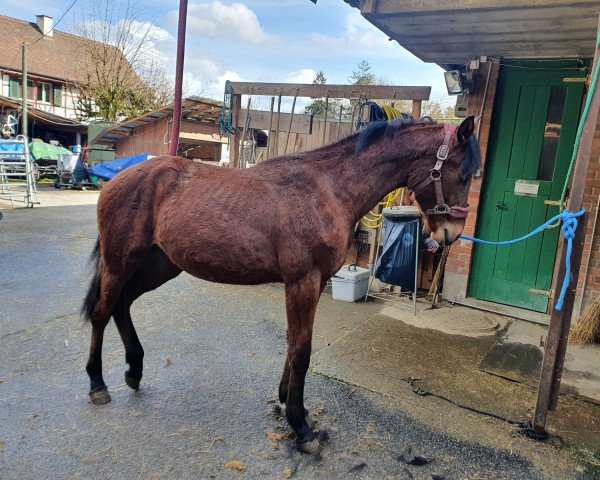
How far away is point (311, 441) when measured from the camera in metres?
2.26

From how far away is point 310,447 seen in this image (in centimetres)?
223

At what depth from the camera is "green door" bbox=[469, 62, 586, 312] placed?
4270 millimetres

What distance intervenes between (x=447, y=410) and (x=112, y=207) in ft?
8.19

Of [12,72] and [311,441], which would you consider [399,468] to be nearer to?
[311,441]

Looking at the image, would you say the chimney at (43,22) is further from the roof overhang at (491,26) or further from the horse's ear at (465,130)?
the horse's ear at (465,130)

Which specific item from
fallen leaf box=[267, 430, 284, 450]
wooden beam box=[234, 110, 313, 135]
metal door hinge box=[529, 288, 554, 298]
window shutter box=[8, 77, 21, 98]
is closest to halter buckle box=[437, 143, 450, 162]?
fallen leaf box=[267, 430, 284, 450]

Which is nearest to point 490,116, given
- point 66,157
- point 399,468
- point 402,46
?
point 402,46

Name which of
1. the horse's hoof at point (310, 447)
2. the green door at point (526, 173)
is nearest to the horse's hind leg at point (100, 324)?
the horse's hoof at point (310, 447)

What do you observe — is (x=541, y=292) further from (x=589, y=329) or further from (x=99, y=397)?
(x=99, y=397)

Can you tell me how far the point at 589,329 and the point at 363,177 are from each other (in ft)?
9.54

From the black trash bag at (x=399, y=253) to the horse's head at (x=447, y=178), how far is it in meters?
2.12

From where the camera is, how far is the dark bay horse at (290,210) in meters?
2.26

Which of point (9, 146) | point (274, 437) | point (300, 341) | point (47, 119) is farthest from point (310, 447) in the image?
point (47, 119)

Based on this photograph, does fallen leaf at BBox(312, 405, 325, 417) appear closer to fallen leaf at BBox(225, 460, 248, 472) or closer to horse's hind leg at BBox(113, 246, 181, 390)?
fallen leaf at BBox(225, 460, 248, 472)
